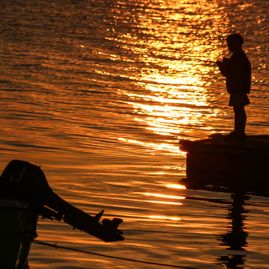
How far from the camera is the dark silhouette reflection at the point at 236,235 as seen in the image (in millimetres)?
18078

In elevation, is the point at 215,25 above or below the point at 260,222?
above

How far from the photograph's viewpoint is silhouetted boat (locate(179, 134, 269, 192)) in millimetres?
22953

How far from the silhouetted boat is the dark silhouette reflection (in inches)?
15.1

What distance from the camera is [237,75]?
2338 cm

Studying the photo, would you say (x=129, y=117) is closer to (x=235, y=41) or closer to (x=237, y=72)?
(x=237, y=72)

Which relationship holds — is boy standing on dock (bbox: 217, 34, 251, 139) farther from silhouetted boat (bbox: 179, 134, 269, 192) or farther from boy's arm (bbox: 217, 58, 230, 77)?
silhouetted boat (bbox: 179, 134, 269, 192)

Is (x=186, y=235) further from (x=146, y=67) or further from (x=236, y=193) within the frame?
(x=146, y=67)

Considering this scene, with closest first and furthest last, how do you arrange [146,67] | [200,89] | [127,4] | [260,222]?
[260,222] → [200,89] → [146,67] → [127,4]

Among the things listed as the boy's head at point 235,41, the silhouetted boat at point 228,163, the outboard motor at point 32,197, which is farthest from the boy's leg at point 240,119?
the outboard motor at point 32,197

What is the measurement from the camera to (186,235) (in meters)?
19.5

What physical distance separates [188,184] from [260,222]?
3117mm

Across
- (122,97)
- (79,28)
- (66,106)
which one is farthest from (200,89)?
(79,28)

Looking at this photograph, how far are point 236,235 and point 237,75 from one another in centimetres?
439

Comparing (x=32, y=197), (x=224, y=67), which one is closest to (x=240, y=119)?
(x=224, y=67)
